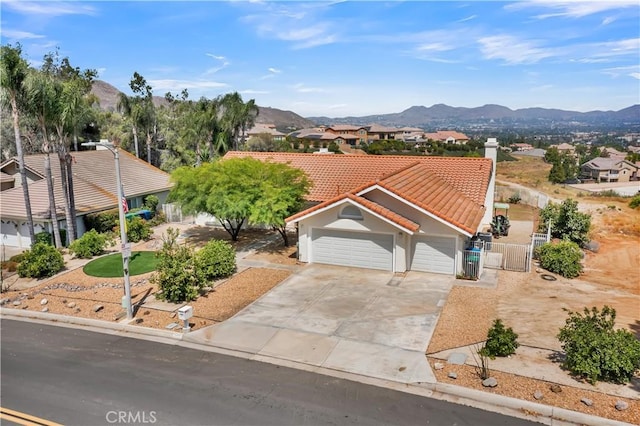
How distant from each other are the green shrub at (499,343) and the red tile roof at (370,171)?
12.3 m

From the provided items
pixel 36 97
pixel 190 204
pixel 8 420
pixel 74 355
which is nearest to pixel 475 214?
pixel 190 204

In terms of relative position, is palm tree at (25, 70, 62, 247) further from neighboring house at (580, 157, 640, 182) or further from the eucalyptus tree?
neighboring house at (580, 157, 640, 182)

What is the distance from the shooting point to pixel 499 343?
12805 mm

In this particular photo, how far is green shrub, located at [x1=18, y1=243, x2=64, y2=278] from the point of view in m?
20.9

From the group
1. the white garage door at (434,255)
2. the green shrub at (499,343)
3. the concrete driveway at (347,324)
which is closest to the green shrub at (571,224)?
the white garage door at (434,255)

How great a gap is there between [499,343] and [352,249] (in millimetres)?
9630

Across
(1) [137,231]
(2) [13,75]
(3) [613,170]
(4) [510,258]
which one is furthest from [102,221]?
(3) [613,170]

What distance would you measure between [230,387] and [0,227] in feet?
76.6

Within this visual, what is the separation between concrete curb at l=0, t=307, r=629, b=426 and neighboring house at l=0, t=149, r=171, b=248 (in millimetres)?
14564

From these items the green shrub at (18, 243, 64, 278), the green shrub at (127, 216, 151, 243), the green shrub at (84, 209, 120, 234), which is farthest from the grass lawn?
the green shrub at (84, 209, 120, 234)

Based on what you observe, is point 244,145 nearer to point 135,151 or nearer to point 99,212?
point 135,151

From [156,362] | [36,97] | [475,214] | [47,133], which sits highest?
[36,97]

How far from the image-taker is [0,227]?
91.0ft

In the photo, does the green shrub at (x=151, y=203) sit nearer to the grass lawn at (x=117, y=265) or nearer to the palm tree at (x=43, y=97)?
the grass lawn at (x=117, y=265)
